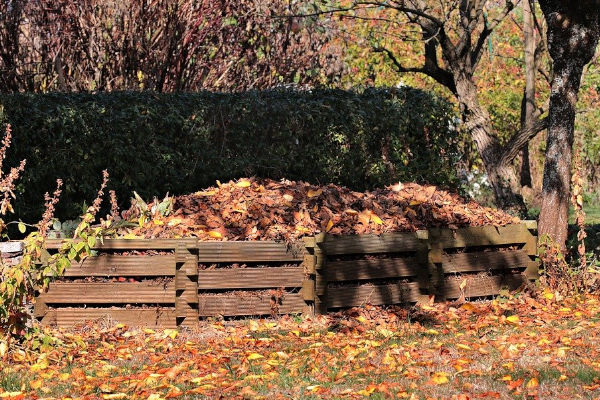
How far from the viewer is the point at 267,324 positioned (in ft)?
25.7

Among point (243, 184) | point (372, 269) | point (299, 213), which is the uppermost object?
point (243, 184)

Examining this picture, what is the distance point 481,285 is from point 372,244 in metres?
1.32

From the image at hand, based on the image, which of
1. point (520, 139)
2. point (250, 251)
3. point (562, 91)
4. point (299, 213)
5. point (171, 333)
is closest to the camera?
point (171, 333)

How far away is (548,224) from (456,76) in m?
3.40

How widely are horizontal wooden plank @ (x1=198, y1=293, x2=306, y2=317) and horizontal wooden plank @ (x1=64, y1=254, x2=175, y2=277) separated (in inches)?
17.1

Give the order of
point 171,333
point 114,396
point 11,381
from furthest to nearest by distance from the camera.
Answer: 1. point 171,333
2. point 11,381
3. point 114,396

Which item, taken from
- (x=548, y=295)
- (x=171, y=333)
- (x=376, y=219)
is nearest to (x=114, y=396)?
(x=171, y=333)

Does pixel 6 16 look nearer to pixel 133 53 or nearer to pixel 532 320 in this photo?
pixel 133 53

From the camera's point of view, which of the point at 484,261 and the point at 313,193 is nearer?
the point at 484,261

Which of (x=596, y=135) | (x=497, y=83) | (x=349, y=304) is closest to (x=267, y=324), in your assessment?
(x=349, y=304)

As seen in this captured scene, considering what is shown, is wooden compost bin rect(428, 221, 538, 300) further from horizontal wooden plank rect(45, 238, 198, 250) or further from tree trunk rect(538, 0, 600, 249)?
horizontal wooden plank rect(45, 238, 198, 250)

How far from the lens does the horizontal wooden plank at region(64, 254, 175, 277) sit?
7715mm

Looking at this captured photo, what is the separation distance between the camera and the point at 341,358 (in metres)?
6.54

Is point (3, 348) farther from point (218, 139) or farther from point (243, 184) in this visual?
point (218, 139)
